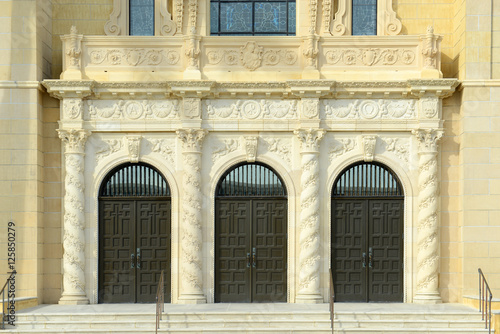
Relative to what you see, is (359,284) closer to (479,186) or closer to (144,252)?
(479,186)

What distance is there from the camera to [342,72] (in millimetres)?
18141

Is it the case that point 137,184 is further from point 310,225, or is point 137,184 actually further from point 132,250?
point 310,225

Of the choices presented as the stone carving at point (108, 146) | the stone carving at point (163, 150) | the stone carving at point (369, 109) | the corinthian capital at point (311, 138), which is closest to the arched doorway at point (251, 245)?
the corinthian capital at point (311, 138)

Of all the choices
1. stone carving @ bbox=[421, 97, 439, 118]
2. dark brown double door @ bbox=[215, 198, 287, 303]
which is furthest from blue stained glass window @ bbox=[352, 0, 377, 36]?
dark brown double door @ bbox=[215, 198, 287, 303]

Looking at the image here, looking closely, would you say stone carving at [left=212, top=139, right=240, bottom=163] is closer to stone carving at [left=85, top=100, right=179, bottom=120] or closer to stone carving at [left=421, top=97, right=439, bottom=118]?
stone carving at [left=85, top=100, right=179, bottom=120]

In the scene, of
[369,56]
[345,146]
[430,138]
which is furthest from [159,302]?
[369,56]

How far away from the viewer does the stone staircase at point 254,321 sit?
15.6 metres

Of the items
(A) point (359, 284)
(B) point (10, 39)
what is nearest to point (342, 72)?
(A) point (359, 284)

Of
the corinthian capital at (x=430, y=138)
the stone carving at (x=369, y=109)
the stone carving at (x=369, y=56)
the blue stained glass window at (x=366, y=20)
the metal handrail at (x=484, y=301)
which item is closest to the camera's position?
the metal handrail at (x=484, y=301)

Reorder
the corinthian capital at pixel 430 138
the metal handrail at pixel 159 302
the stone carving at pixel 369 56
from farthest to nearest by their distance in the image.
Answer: the stone carving at pixel 369 56, the corinthian capital at pixel 430 138, the metal handrail at pixel 159 302

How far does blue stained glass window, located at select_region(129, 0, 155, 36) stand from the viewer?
19.2 m

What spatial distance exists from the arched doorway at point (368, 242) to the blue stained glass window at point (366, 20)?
14.0 ft

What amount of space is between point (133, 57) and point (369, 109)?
6.34 m

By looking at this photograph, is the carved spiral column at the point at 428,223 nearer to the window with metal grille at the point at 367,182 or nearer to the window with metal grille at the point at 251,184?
the window with metal grille at the point at 367,182
